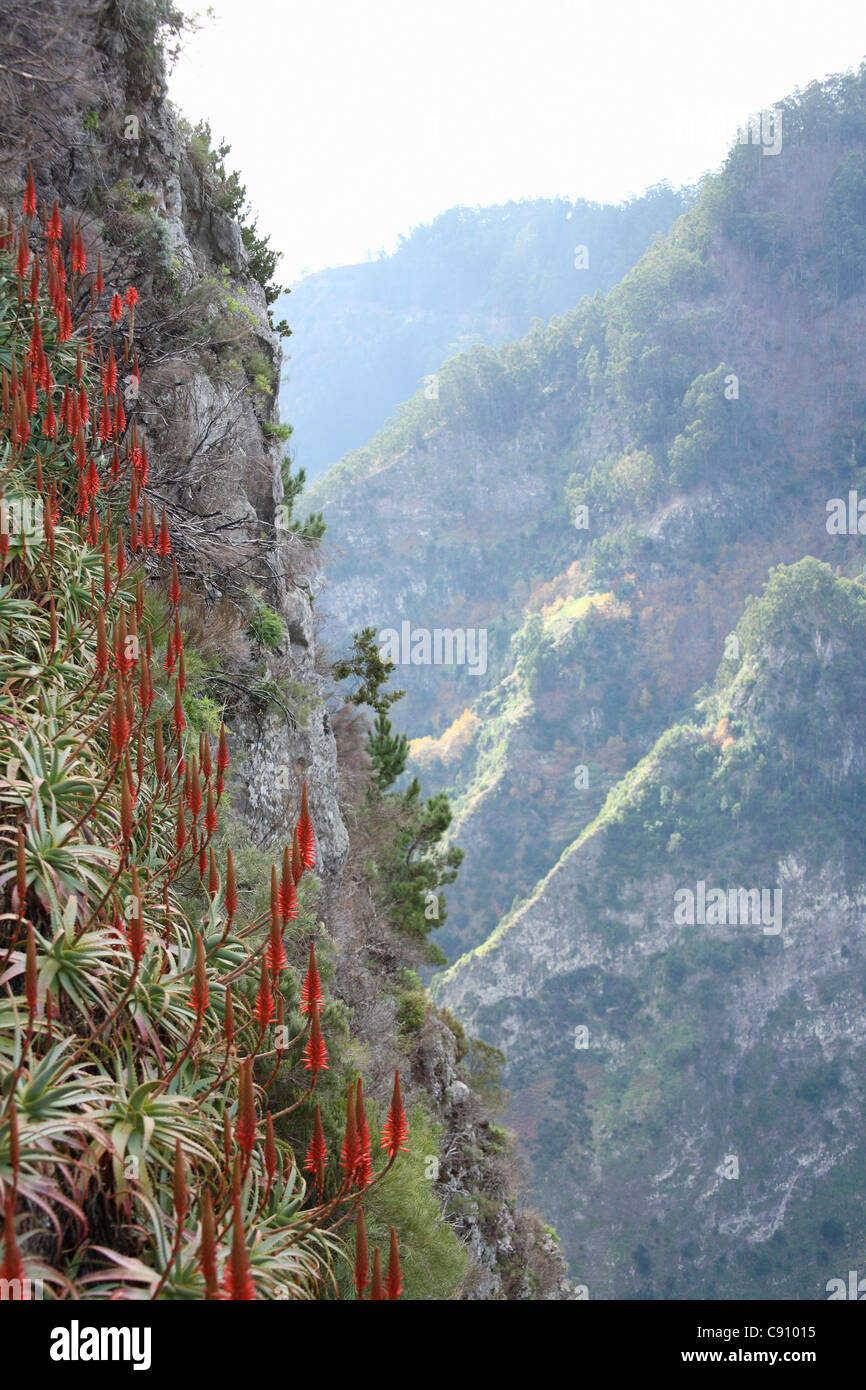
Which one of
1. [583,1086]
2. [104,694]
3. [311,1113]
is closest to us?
[104,694]

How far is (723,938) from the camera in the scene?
7375 cm

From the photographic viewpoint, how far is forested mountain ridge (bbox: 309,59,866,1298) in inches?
2564

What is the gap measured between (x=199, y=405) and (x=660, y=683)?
316ft

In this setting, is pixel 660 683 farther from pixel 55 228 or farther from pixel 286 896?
pixel 286 896

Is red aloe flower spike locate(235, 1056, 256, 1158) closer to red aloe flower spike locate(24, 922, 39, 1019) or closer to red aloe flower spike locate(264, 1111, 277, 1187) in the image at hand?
red aloe flower spike locate(264, 1111, 277, 1187)

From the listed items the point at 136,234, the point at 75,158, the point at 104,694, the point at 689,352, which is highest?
the point at 689,352

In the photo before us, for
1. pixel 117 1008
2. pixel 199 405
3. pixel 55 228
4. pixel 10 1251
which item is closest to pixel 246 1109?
pixel 10 1251

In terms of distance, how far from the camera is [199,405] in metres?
9.27

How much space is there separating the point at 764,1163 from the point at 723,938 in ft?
53.7

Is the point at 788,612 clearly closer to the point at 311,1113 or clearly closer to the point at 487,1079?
the point at 487,1079

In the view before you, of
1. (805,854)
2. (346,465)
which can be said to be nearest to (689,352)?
(346,465)

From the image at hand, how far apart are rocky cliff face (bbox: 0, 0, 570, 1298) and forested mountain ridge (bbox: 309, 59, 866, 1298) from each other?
1782 inches

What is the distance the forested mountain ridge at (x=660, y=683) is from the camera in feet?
214

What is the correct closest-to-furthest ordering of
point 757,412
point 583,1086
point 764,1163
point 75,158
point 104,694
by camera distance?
point 104,694 < point 75,158 < point 764,1163 < point 583,1086 < point 757,412
